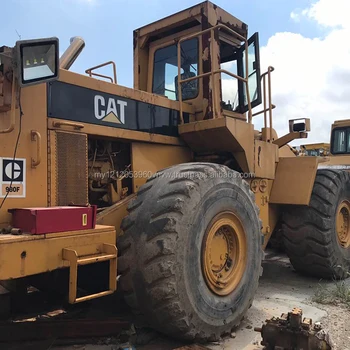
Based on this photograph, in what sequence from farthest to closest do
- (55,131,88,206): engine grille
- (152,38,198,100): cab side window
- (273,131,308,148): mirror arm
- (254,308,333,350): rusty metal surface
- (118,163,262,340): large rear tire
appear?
(273,131,308,148): mirror arm → (152,38,198,100): cab side window → (55,131,88,206): engine grille → (118,163,262,340): large rear tire → (254,308,333,350): rusty metal surface

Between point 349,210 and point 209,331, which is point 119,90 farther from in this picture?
point 349,210

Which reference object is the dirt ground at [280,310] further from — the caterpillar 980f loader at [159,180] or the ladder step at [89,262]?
the ladder step at [89,262]

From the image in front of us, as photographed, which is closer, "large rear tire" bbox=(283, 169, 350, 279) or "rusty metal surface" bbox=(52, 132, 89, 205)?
"rusty metal surface" bbox=(52, 132, 89, 205)

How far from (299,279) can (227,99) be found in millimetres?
2737

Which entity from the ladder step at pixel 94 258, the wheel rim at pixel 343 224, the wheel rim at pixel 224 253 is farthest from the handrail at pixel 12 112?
the wheel rim at pixel 343 224

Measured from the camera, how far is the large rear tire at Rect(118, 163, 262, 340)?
3207 mm

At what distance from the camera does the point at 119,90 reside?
4035 mm

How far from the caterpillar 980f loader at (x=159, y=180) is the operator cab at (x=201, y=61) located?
18 millimetres

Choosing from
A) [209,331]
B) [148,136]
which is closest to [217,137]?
[148,136]

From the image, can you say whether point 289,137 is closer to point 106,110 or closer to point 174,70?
point 174,70

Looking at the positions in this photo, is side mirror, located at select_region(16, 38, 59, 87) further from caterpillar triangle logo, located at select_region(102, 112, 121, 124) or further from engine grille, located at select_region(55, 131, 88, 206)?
caterpillar triangle logo, located at select_region(102, 112, 121, 124)

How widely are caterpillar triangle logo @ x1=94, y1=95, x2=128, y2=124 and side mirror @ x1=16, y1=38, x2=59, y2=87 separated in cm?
102

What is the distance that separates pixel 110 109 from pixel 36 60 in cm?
123

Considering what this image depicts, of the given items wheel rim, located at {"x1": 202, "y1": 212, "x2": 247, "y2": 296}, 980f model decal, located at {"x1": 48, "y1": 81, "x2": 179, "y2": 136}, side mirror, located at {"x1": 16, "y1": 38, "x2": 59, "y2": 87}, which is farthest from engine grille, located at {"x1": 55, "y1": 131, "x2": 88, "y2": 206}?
wheel rim, located at {"x1": 202, "y1": 212, "x2": 247, "y2": 296}
